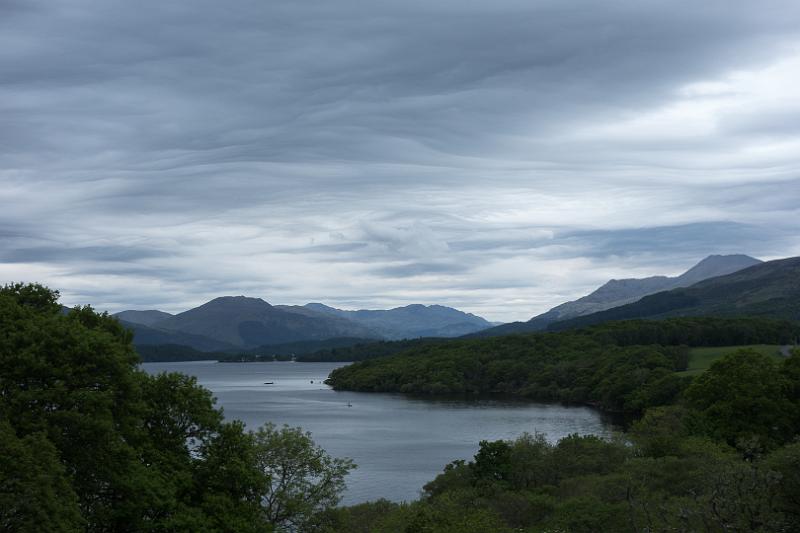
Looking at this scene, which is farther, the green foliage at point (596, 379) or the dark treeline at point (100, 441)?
the green foliage at point (596, 379)

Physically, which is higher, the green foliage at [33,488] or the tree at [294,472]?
the green foliage at [33,488]

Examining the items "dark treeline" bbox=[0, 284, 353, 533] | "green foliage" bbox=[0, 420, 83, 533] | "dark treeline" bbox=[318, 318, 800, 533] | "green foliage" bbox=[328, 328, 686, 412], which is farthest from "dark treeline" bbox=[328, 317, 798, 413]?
"green foliage" bbox=[0, 420, 83, 533]

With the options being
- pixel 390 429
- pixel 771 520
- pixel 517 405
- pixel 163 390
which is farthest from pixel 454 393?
pixel 771 520

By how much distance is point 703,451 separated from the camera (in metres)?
49.1

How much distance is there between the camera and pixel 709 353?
17550cm

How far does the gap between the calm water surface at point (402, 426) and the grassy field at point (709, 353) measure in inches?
1228

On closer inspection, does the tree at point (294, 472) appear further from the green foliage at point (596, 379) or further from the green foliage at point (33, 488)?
the green foliage at point (596, 379)

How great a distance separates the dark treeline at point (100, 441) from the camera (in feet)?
81.4

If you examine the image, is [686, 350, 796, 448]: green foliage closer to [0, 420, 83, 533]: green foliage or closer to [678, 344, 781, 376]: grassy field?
[0, 420, 83, 533]: green foliage

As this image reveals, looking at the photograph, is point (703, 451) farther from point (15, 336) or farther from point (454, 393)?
point (454, 393)

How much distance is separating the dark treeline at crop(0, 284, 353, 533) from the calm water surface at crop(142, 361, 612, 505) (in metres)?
35.3

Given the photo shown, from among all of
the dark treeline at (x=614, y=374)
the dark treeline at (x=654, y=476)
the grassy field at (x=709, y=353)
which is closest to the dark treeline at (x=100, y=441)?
the dark treeline at (x=654, y=476)

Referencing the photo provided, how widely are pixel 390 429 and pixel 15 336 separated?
9589 cm

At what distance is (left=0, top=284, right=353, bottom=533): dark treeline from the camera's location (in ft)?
81.4
